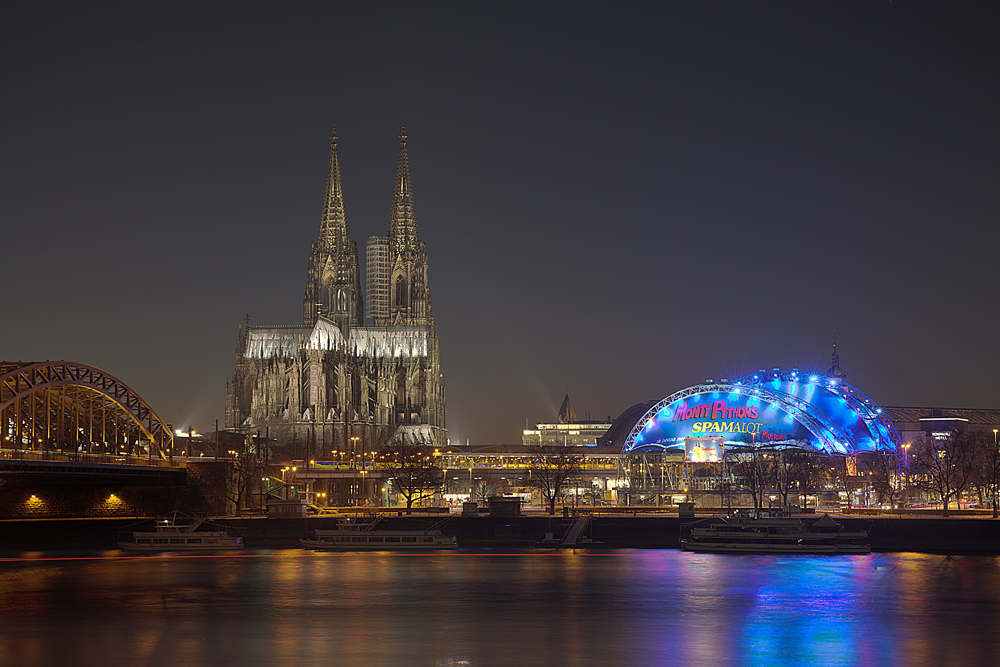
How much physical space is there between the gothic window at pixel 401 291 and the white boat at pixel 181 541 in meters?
105

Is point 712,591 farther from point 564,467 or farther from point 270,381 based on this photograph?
point 270,381

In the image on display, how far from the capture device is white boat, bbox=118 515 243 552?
7794cm

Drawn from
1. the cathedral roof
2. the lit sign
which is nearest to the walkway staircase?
the lit sign

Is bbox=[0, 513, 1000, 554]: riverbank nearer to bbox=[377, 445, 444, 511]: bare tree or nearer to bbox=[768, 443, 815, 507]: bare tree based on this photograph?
bbox=[768, 443, 815, 507]: bare tree

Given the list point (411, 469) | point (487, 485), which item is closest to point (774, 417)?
point (411, 469)

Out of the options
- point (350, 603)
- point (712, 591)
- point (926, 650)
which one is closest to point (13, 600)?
point (350, 603)

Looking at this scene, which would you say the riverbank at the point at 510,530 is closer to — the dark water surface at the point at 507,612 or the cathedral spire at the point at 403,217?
the dark water surface at the point at 507,612

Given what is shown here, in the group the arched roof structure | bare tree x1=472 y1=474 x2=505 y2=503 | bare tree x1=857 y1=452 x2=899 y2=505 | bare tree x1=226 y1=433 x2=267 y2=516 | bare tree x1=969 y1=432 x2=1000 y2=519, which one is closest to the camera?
bare tree x1=226 y1=433 x2=267 y2=516

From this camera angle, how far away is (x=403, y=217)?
188375mm

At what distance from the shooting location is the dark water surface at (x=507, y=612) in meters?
33.0

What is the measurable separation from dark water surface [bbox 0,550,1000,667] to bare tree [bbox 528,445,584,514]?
48.2 metres

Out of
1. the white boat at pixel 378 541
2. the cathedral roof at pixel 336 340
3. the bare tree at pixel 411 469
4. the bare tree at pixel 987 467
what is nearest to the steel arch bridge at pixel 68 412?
the white boat at pixel 378 541

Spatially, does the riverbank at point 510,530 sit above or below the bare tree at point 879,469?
below

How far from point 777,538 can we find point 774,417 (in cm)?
4410
